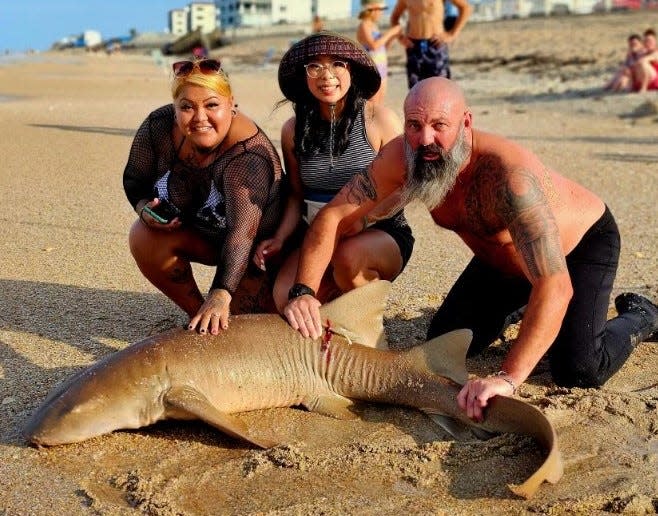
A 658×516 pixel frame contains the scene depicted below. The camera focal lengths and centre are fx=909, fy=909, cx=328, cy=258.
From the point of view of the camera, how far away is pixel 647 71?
16.8 m

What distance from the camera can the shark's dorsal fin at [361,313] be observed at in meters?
4.16

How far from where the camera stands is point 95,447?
369cm

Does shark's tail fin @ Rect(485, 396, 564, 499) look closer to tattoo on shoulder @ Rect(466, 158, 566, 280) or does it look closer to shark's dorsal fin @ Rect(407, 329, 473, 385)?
shark's dorsal fin @ Rect(407, 329, 473, 385)

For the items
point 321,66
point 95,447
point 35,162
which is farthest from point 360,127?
point 35,162

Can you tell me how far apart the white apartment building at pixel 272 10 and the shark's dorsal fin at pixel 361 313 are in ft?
353

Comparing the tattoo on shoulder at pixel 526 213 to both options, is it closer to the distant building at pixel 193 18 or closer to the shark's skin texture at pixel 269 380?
the shark's skin texture at pixel 269 380

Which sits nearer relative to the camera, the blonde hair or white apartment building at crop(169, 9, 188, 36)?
the blonde hair

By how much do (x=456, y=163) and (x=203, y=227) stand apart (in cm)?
148

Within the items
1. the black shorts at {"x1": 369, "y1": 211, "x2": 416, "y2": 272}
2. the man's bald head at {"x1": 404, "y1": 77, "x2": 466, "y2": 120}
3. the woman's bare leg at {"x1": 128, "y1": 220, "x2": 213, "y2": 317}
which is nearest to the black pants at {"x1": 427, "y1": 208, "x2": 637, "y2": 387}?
the black shorts at {"x1": 369, "y1": 211, "x2": 416, "y2": 272}

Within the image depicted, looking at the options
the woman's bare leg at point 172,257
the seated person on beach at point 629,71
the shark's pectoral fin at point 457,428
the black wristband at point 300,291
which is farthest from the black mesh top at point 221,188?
the seated person on beach at point 629,71

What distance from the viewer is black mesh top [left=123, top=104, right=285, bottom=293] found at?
4.34 meters

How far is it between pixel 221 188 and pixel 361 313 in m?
0.96

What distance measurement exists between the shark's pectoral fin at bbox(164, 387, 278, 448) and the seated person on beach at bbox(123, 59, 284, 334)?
0.35m

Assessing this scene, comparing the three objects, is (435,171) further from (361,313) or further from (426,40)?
(426,40)
